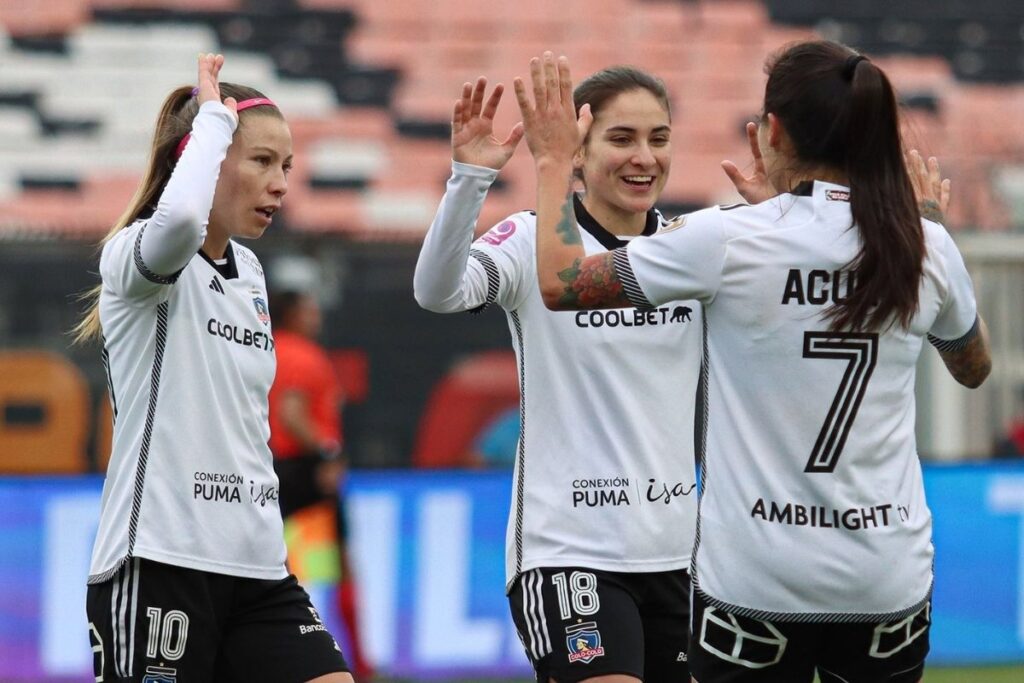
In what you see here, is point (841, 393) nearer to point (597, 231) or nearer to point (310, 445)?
point (597, 231)

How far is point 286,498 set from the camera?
25.0ft

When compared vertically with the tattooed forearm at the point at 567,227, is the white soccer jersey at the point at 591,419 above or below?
below

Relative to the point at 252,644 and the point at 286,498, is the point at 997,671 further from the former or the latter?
the point at 252,644

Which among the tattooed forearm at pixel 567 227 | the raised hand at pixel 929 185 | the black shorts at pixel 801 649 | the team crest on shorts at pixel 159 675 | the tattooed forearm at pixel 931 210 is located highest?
the raised hand at pixel 929 185

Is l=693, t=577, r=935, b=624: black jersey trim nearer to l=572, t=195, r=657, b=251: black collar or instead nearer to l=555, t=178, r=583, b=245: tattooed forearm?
l=555, t=178, r=583, b=245: tattooed forearm

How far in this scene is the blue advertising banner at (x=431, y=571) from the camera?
7.61 m

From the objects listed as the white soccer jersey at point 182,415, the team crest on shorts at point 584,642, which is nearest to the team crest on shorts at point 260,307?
the white soccer jersey at point 182,415

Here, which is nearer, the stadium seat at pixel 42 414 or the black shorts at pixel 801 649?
the black shorts at pixel 801 649

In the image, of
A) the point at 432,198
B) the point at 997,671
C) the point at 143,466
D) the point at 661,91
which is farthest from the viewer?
the point at 432,198

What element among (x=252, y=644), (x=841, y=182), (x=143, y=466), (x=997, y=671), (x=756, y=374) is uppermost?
(x=841, y=182)

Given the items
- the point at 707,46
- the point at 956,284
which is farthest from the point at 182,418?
the point at 707,46

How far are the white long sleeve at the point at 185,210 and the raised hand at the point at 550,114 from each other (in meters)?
0.76

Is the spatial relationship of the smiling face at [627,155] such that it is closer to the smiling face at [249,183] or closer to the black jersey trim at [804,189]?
the smiling face at [249,183]

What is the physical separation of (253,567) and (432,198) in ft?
25.0
